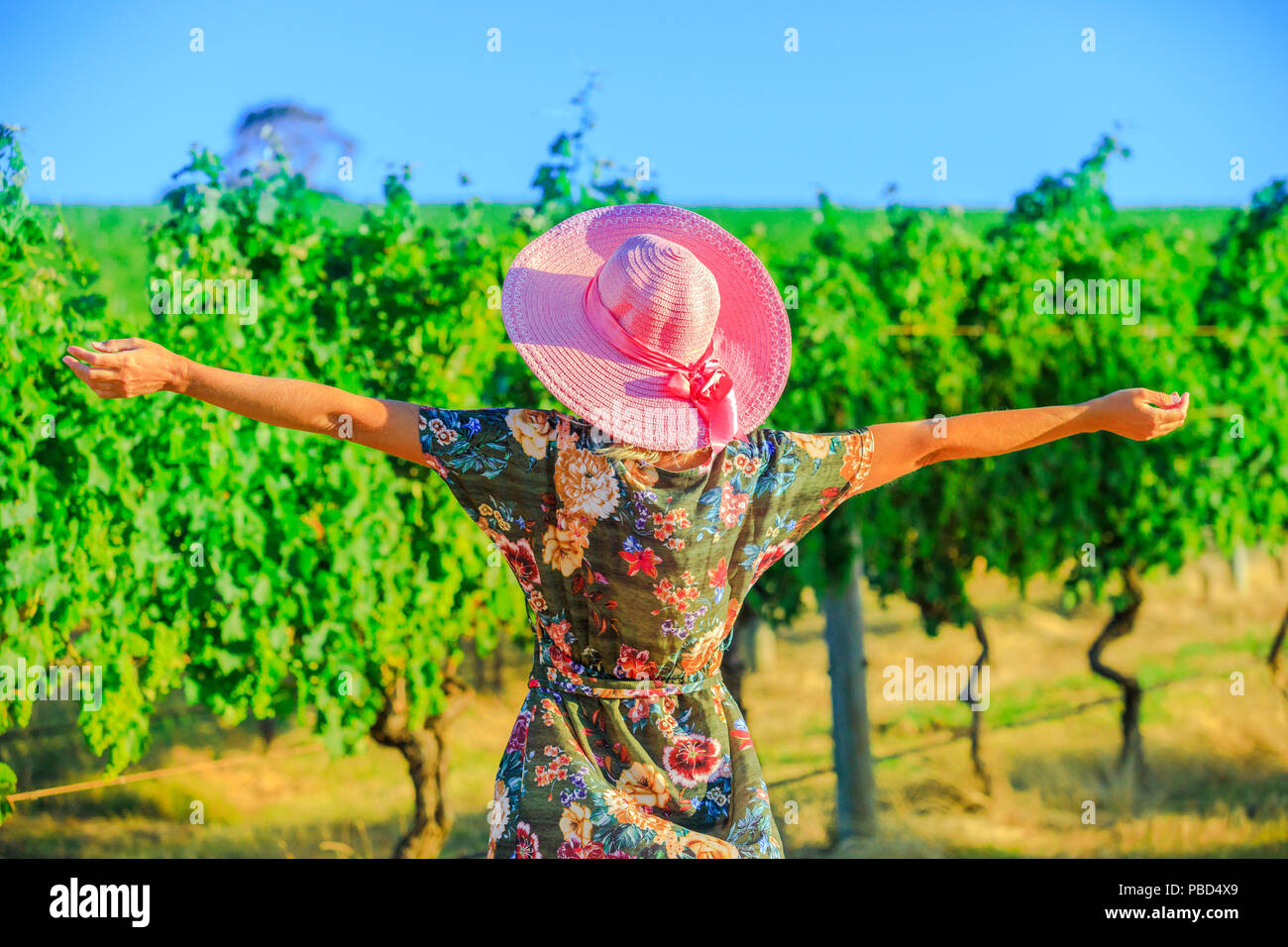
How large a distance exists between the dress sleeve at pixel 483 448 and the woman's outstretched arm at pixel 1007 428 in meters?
0.78

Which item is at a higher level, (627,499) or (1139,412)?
(1139,412)

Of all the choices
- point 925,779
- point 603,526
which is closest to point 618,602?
point 603,526

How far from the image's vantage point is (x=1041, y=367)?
5.62 meters

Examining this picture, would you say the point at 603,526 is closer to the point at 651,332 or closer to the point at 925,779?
the point at 651,332

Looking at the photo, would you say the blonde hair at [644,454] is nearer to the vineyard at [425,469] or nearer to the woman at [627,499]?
the woman at [627,499]

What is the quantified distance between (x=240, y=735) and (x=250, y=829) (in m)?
2.70

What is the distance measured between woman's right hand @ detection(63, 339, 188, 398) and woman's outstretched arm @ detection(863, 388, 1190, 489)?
5.00 feet

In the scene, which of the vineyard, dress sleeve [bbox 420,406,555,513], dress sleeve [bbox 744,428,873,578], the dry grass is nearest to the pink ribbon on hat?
dress sleeve [bbox 744,428,873,578]

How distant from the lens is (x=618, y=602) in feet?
7.34

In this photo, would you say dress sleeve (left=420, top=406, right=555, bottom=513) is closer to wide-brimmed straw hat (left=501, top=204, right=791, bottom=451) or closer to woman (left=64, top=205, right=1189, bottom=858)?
woman (left=64, top=205, right=1189, bottom=858)

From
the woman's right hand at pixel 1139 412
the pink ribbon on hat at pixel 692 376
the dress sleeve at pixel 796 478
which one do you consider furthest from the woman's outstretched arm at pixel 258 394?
the woman's right hand at pixel 1139 412

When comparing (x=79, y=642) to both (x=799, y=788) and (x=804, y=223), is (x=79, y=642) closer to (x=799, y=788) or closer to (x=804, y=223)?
(x=799, y=788)

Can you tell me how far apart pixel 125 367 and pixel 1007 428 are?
1897 mm
